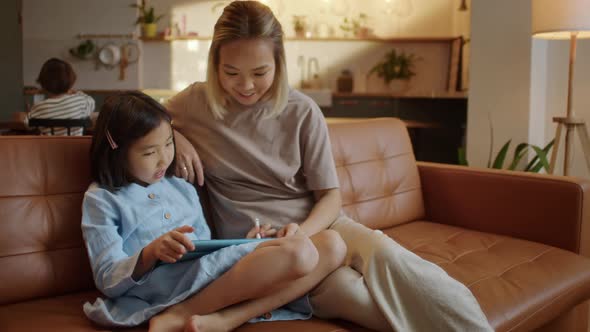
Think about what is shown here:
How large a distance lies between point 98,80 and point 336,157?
5160 millimetres

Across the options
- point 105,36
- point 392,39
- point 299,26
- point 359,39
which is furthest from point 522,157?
point 105,36

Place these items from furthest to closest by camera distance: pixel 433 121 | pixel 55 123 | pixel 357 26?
pixel 357 26 → pixel 433 121 → pixel 55 123

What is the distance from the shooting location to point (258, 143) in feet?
5.52

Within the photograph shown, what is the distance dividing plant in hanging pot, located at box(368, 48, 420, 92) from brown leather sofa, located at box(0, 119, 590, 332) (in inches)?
156

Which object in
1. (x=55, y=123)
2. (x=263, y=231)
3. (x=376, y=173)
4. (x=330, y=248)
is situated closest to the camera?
→ (x=330, y=248)

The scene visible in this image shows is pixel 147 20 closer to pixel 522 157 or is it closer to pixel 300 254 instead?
pixel 522 157

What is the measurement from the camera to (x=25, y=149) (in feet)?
4.94

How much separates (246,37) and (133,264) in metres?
0.67

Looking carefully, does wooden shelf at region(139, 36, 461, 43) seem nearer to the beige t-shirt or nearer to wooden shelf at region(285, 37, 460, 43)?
wooden shelf at region(285, 37, 460, 43)

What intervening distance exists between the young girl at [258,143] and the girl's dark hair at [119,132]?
210 millimetres

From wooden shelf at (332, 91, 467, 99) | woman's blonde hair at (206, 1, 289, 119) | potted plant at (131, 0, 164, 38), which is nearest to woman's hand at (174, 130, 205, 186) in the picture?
woman's blonde hair at (206, 1, 289, 119)

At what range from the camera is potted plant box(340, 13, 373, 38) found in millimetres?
6371

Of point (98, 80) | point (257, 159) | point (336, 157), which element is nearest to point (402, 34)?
point (98, 80)

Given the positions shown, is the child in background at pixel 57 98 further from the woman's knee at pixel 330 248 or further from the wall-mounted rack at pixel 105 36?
the wall-mounted rack at pixel 105 36
